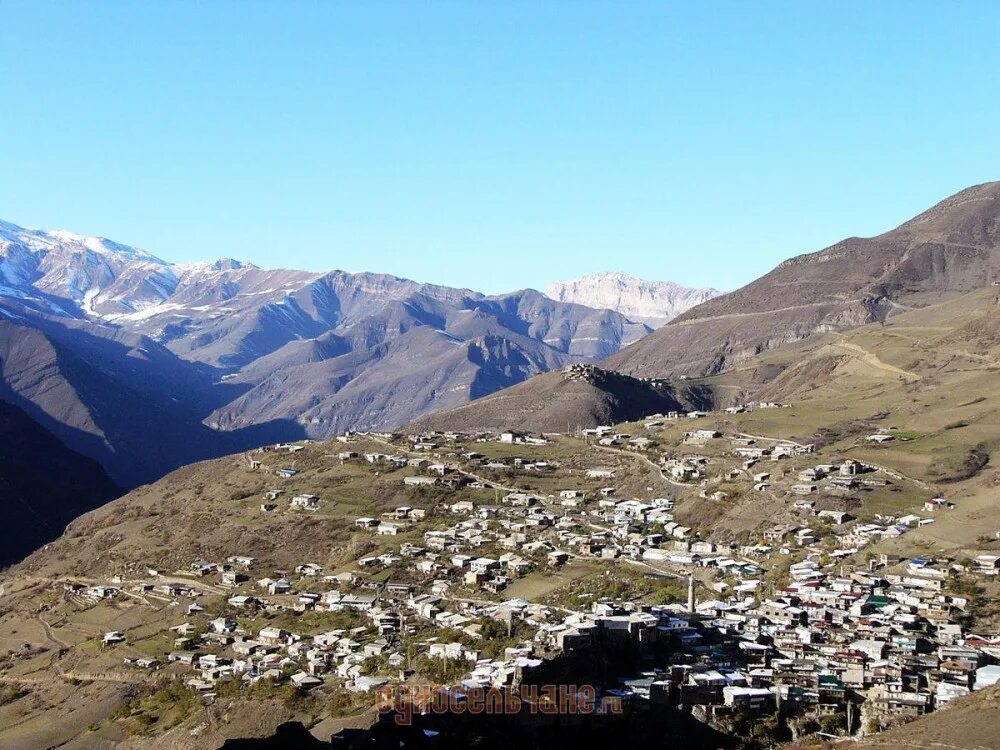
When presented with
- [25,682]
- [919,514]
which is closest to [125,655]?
[25,682]

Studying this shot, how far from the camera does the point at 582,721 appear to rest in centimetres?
3681

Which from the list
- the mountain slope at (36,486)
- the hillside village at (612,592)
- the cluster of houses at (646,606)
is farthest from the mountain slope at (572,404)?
the cluster of houses at (646,606)

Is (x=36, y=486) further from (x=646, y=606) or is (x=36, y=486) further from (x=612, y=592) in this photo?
(x=646, y=606)

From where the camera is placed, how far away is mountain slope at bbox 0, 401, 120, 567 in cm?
13425

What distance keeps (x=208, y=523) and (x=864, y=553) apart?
156 ft

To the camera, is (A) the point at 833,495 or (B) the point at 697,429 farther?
(B) the point at 697,429

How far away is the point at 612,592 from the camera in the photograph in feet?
180

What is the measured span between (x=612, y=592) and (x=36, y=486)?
119986mm

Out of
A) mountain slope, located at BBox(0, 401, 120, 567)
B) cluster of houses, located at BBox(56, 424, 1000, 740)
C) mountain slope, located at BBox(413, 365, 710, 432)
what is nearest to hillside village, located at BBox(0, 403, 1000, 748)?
cluster of houses, located at BBox(56, 424, 1000, 740)

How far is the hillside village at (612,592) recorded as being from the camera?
4116 cm

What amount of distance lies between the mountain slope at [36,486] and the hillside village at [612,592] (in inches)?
2051

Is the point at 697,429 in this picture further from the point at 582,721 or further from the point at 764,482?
the point at 582,721

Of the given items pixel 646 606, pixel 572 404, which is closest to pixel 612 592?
pixel 646 606

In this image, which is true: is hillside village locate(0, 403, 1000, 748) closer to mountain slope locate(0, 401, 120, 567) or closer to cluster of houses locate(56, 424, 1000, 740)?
cluster of houses locate(56, 424, 1000, 740)
